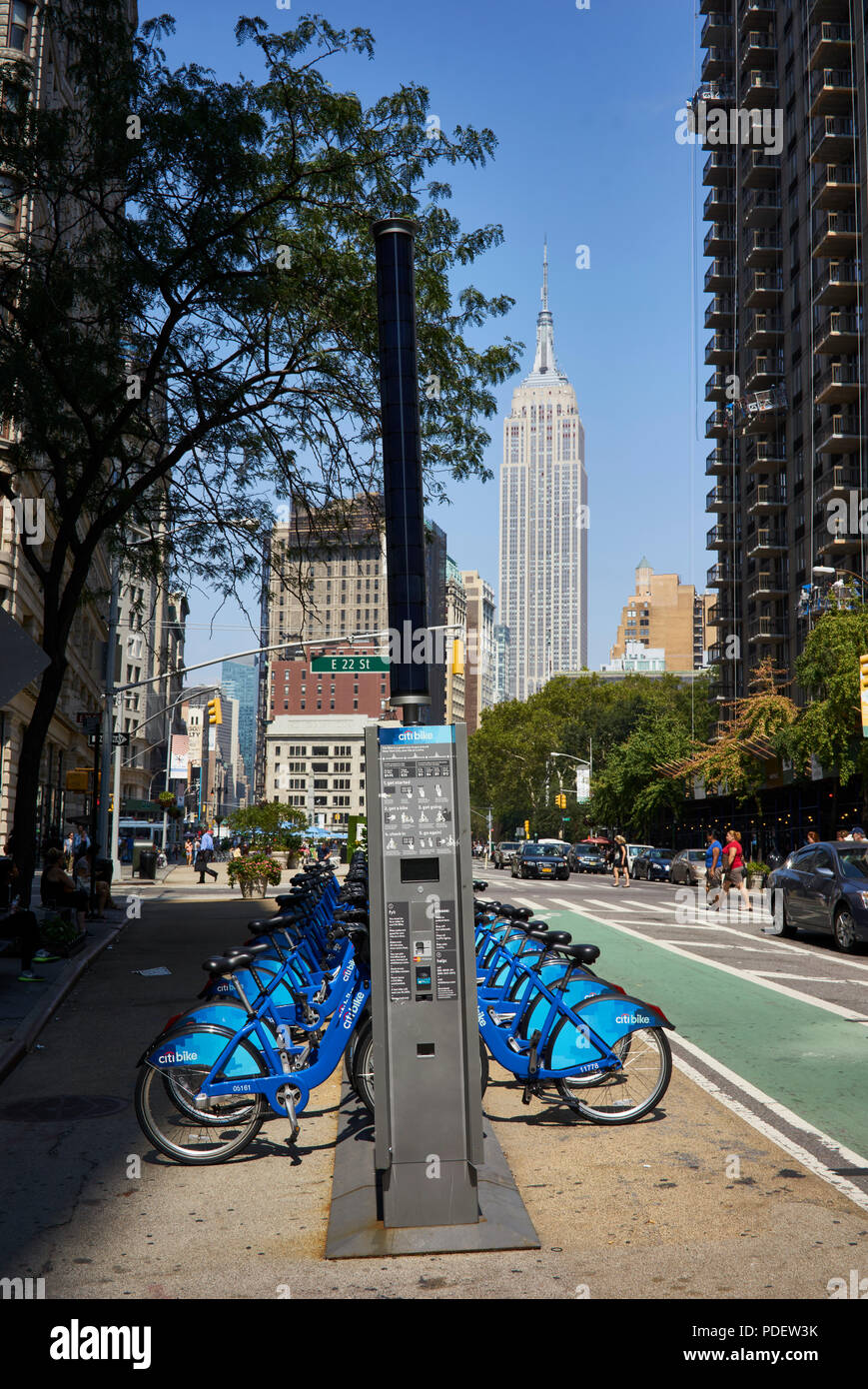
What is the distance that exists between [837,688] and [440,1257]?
2894 cm

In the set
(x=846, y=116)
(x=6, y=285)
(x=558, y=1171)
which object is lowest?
(x=558, y=1171)

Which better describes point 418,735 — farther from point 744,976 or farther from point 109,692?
point 109,692

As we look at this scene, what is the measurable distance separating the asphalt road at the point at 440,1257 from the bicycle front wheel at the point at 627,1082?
141 millimetres

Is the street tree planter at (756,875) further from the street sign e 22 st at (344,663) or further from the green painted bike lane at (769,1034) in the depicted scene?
the green painted bike lane at (769,1034)

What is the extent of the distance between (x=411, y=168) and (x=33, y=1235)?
15.8 metres

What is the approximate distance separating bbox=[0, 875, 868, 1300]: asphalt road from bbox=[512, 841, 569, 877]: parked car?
35.6m

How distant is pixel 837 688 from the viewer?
105 feet

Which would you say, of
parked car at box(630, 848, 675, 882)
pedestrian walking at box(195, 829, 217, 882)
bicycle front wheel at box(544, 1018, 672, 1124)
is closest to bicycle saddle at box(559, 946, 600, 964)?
bicycle front wheel at box(544, 1018, 672, 1124)

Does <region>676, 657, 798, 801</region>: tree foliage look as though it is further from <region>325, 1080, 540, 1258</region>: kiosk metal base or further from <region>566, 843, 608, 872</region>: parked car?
<region>325, 1080, 540, 1258</region>: kiosk metal base

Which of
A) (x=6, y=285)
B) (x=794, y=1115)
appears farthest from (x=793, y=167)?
(x=794, y=1115)

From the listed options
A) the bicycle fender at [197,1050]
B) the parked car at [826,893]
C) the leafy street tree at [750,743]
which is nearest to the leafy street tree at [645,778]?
the leafy street tree at [750,743]

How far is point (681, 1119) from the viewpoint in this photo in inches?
305

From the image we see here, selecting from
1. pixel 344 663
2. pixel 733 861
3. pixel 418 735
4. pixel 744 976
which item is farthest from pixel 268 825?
pixel 418 735
